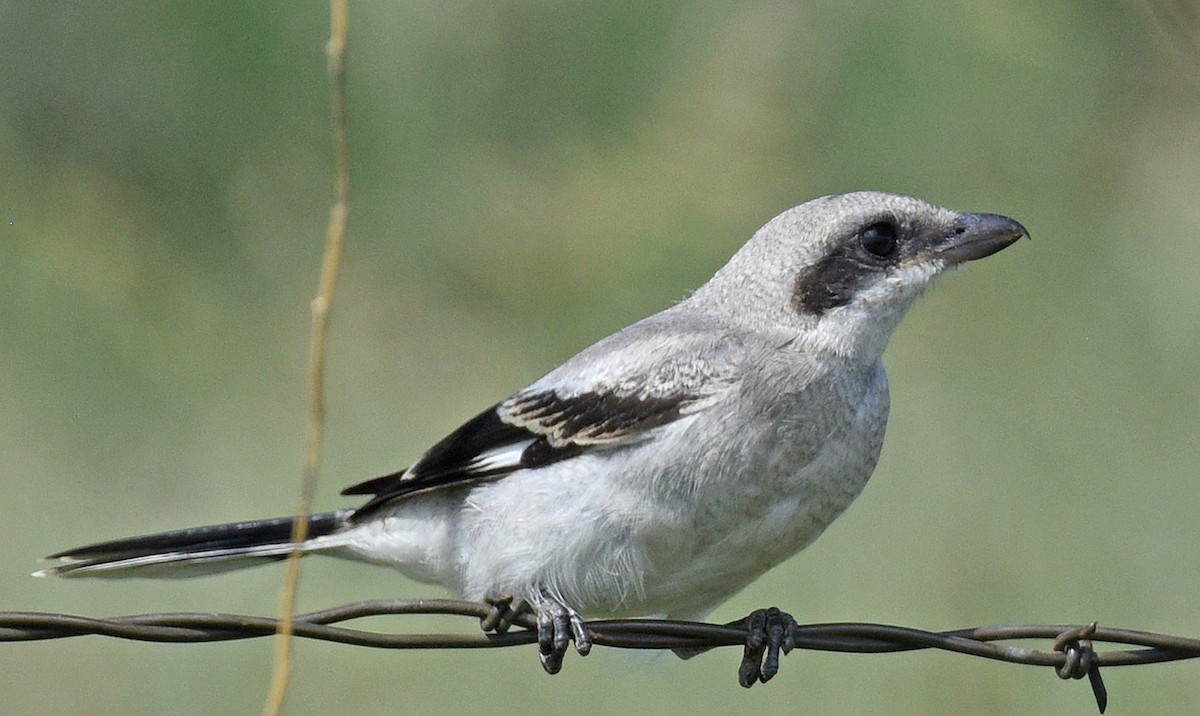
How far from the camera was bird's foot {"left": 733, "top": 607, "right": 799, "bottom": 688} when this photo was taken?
3.74 metres

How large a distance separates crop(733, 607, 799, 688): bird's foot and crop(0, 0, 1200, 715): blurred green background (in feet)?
6.26

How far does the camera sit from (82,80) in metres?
7.80

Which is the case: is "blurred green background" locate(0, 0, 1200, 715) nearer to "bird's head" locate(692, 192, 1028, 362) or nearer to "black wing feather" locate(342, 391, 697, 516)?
"black wing feather" locate(342, 391, 697, 516)

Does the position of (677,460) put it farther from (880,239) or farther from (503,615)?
(880,239)

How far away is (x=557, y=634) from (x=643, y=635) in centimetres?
53

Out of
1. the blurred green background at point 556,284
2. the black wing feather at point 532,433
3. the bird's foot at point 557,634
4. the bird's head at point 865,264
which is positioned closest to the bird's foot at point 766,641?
the bird's foot at point 557,634

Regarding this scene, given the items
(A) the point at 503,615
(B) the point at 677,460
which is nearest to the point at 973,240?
(B) the point at 677,460

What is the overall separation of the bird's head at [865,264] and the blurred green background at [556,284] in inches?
85.3

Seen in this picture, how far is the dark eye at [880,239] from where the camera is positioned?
13.2 feet

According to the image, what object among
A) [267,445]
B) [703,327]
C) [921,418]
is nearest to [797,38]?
[921,418]

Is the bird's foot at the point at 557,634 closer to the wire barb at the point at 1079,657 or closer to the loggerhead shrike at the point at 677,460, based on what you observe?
the loggerhead shrike at the point at 677,460

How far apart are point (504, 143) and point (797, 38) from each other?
1.69 meters

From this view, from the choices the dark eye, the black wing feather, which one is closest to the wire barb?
the black wing feather

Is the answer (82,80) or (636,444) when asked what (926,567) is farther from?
(82,80)
